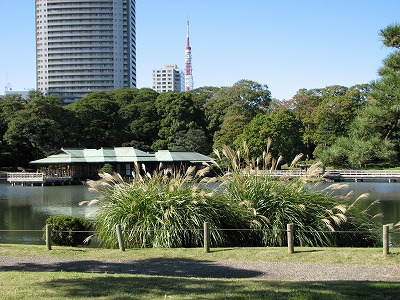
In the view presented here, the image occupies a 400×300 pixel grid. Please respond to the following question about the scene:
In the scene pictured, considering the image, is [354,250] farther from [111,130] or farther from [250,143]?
[111,130]

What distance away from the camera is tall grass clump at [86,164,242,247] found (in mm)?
10102

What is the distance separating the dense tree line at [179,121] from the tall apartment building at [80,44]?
41.4m

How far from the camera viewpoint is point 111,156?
151 ft

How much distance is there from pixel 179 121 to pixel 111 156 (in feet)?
36.9

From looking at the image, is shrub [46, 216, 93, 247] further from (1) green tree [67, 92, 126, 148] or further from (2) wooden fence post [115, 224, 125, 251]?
(1) green tree [67, 92, 126, 148]

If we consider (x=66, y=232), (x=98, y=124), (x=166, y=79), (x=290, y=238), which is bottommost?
(x=66, y=232)

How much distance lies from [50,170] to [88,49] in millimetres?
61575

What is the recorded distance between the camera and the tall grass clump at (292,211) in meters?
10.2

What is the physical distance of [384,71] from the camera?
4203 mm

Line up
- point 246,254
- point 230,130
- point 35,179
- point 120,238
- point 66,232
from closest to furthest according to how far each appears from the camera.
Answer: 1. point 246,254
2. point 120,238
3. point 66,232
4. point 35,179
5. point 230,130

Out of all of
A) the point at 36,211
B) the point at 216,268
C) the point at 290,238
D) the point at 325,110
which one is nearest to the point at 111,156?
the point at 325,110

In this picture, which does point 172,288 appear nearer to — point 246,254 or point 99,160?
point 246,254

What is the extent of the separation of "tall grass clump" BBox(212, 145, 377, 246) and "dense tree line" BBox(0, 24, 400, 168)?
27.9 metres

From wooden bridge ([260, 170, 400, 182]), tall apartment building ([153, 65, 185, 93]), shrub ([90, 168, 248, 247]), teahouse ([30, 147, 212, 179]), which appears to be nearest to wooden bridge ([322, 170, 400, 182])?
wooden bridge ([260, 170, 400, 182])
